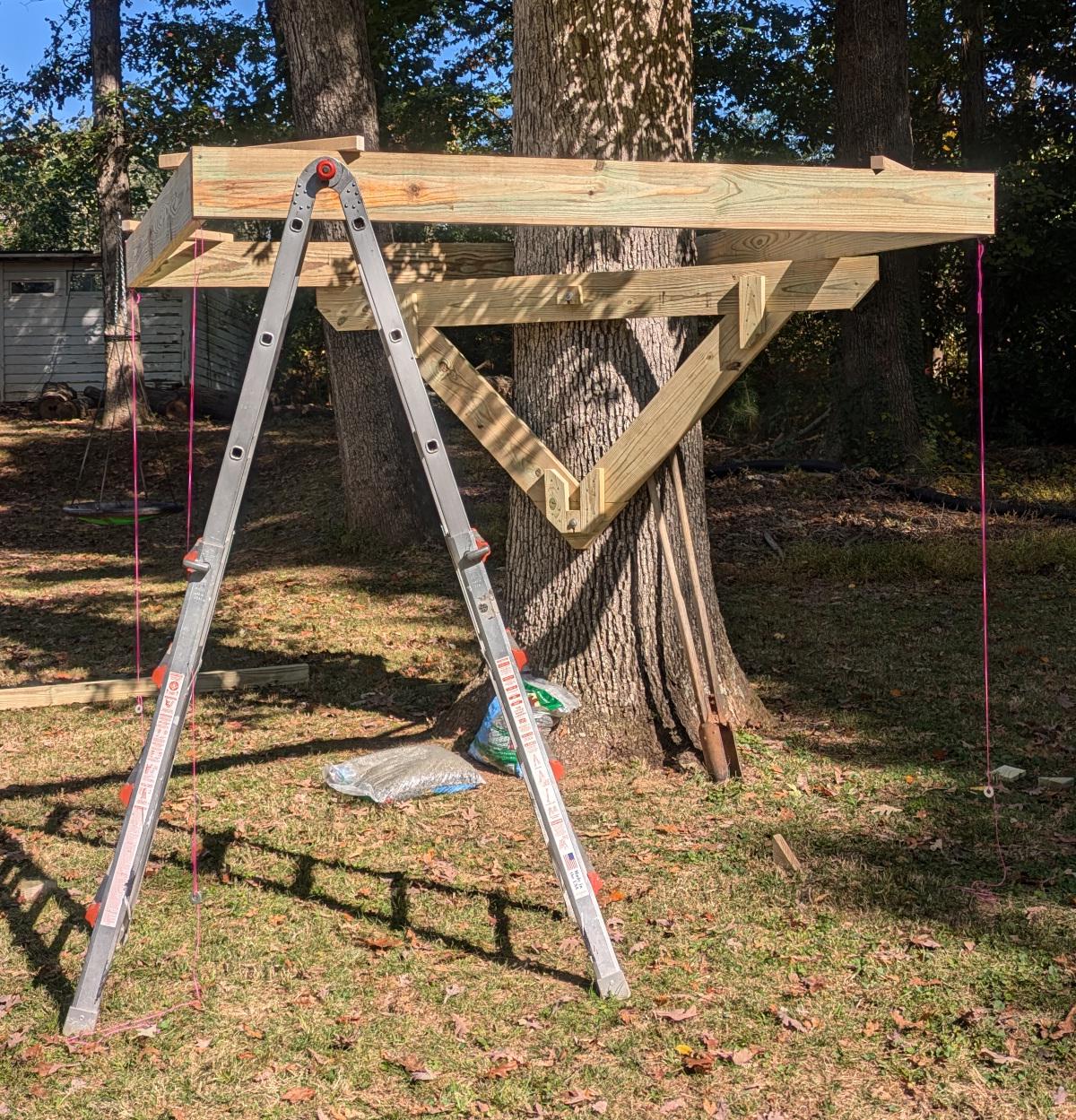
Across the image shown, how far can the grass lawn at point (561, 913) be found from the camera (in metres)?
3.41

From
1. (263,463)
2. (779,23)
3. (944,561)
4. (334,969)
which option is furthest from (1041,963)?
(779,23)

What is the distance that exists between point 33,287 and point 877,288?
17140 millimetres

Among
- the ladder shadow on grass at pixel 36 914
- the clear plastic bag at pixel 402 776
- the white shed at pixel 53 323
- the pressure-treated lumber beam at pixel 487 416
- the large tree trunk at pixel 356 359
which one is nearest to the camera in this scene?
the ladder shadow on grass at pixel 36 914

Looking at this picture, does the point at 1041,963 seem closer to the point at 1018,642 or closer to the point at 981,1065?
the point at 981,1065

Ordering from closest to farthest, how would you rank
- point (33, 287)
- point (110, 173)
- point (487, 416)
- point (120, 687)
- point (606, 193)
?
point (606, 193)
point (487, 416)
point (120, 687)
point (110, 173)
point (33, 287)

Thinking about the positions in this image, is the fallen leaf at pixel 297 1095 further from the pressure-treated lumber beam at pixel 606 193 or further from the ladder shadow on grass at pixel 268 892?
the pressure-treated lumber beam at pixel 606 193

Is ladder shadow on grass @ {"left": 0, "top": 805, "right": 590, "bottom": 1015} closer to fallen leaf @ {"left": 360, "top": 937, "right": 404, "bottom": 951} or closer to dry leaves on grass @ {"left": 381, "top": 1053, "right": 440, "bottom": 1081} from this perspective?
fallen leaf @ {"left": 360, "top": 937, "right": 404, "bottom": 951}

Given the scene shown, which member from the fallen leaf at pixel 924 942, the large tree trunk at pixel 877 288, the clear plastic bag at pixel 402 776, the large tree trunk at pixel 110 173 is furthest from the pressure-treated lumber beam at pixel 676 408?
the large tree trunk at pixel 110 173

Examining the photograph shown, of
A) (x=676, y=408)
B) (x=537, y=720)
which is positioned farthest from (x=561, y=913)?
(x=676, y=408)

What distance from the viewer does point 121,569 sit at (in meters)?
12.2

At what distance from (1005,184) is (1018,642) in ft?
33.8

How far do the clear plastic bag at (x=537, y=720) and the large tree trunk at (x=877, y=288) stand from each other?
31.4 feet

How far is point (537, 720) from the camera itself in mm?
5699

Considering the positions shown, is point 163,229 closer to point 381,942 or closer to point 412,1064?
point 381,942
